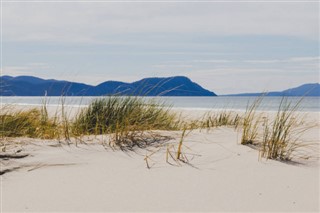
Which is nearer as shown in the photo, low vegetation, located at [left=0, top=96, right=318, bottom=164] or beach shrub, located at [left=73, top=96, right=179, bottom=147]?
low vegetation, located at [left=0, top=96, right=318, bottom=164]

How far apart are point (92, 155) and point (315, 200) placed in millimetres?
1568

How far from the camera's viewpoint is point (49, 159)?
2.96 m

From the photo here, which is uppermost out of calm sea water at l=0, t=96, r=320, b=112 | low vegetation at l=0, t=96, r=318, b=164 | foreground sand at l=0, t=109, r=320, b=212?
calm sea water at l=0, t=96, r=320, b=112

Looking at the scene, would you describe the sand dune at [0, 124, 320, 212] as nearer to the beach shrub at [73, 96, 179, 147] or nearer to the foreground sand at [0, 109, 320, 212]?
the foreground sand at [0, 109, 320, 212]

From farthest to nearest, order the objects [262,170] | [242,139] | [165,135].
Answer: [165,135]
[242,139]
[262,170]

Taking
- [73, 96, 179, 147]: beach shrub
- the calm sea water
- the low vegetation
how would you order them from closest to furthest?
the low vegetation
[73, 96, 179, 147]: beach shrub
the calm sea water

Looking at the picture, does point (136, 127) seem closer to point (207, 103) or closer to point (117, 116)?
point (117, 116)

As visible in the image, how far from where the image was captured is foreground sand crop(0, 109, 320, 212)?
2261 mm

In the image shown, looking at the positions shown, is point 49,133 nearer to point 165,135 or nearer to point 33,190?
point 165,135

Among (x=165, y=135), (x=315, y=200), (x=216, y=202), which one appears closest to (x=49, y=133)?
(x=165, y=135)

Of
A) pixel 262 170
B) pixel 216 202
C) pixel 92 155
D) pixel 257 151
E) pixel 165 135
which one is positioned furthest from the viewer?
pixel 165 135

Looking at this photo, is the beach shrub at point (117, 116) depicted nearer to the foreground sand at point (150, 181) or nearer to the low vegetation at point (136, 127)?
the low vegetation at point (136, 127)

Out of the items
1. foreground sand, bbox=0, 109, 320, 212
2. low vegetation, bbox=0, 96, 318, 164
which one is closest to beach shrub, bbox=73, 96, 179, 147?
low vegetation, bbox=0, 96, 318, 164

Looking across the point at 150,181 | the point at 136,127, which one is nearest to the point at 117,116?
the point at 136,127
